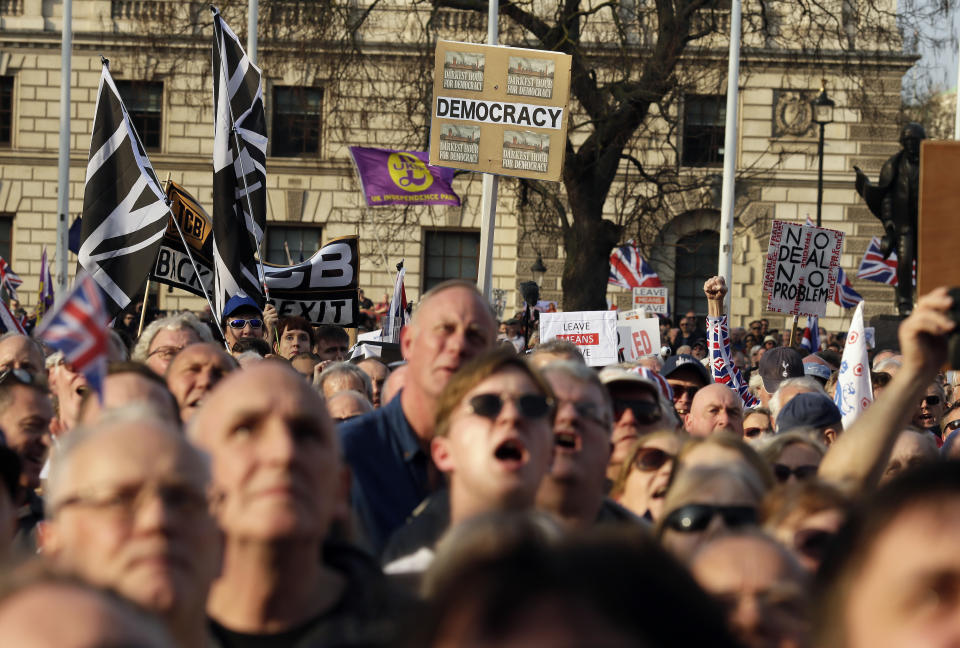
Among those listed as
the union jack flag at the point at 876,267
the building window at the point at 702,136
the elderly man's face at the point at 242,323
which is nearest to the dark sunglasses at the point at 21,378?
the elderly man's face at the point at 242,323

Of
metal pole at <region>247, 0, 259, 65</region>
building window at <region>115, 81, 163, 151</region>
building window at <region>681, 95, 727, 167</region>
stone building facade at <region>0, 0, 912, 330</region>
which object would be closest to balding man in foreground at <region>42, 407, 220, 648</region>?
metal pole at <region>247, 0, 259, 65</region>

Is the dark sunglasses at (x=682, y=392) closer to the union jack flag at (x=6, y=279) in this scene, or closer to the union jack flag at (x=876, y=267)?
the union jack flag at (x=6, y=279)

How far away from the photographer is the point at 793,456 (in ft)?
15.1

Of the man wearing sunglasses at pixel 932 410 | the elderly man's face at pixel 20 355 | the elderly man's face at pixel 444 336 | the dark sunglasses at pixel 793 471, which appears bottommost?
the man wearing sunglasses at pixel 932 410

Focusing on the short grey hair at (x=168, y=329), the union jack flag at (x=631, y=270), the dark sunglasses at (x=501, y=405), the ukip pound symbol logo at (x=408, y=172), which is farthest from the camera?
the union jack flag at (x=631, y=270)

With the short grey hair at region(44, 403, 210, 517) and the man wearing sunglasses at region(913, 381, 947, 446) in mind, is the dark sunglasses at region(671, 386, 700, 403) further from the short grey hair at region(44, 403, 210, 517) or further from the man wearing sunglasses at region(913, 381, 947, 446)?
the short grey hair at region(44, 403, 210, 517)

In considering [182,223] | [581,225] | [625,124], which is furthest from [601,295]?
[182,223]

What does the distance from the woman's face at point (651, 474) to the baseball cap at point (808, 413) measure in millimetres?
2015

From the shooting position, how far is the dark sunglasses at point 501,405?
3.72m

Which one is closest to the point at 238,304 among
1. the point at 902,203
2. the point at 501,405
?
the point at 501,405

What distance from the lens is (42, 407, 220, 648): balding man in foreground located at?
8.13 feet

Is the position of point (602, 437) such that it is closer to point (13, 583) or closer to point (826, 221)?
point (13, 583)

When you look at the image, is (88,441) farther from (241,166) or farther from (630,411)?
(241,166)

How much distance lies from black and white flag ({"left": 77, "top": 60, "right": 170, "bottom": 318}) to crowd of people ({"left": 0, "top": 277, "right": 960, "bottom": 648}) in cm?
360
